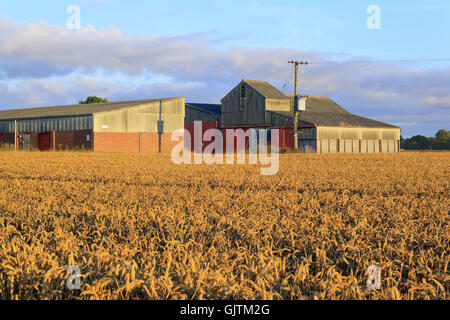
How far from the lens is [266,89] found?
61062 millimetres

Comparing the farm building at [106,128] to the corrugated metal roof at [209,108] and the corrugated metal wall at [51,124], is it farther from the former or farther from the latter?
the corrugated metal roof at [209,108]

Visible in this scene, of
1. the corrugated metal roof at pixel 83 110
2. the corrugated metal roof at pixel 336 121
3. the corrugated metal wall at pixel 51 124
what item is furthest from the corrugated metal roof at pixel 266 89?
the corrugated metal wall at pixel 51 124

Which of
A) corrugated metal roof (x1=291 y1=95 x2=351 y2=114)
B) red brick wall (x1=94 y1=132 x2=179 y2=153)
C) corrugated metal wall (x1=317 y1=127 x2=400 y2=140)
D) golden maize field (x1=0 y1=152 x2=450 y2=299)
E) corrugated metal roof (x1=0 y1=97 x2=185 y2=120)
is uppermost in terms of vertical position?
corrugated metal roof (x1=291 y1=95 x2=351 y2=114)

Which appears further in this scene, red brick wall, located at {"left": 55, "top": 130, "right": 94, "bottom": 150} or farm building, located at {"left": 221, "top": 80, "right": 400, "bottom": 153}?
farm building, located at {"left": 221, "top": 80, "right": 400, "bottom": 153}

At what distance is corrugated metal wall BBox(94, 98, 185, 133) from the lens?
5056 centimetres

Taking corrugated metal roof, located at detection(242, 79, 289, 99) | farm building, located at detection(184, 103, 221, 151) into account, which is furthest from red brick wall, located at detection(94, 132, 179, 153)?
corrugated metal roof, located at detection(242, 79, 289, 99)

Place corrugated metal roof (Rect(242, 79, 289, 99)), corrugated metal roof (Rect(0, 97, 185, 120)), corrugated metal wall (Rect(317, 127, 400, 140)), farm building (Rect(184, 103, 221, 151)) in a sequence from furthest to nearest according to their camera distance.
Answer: farm building (Rect(184, 103, 221, 151)) < corrugated metal roof (Rect(242, 79, 289, 99)) < corrugated metal wall (Rect(317, 127, 400, 140)) < corrugated metal roof (Rect(0, 97, 185, 120))

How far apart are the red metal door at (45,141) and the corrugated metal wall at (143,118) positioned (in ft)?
28.0

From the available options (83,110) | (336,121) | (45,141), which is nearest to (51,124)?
(45,141)

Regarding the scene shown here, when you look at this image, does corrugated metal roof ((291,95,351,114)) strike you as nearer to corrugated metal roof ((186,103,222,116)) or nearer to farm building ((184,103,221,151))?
corrugated metal roof ((186,103,222,116))

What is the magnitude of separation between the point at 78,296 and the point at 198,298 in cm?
100

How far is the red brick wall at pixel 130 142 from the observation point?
4994cm
